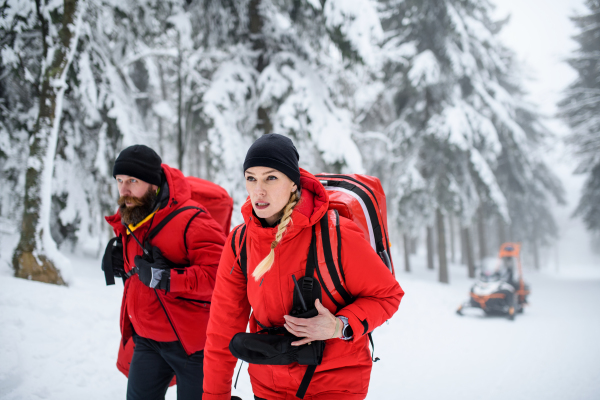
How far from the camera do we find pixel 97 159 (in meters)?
7.98

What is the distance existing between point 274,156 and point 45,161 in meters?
6.01

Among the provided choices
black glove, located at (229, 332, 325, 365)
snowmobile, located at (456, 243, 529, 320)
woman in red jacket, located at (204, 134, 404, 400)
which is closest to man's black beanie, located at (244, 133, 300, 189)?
woman in red jacket, located at (204, 134, 404, 400)

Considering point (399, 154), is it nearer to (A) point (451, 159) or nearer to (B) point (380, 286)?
(A) point (451, 159)

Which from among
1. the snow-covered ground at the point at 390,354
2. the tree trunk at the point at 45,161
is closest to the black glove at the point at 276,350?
the snow-covered ground at the point at 390,354

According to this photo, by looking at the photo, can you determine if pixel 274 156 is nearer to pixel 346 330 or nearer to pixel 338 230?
pixel 338 230

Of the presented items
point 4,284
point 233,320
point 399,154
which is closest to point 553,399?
point 233,320

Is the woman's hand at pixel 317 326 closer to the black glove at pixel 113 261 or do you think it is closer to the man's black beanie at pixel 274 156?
the man's black beanie at pixel 274 156

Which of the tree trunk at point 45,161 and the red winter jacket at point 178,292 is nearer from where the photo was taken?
the red winter jacket at point 178,292

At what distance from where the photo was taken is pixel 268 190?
1.82 metres

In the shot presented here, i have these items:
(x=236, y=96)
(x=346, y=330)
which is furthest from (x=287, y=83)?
(x=346, y=330)

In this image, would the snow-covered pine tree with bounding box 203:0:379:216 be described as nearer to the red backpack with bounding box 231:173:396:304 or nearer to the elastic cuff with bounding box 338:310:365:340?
the red backpack with bounding box 231:173:396:304

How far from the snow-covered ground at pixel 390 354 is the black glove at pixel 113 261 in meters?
2.06

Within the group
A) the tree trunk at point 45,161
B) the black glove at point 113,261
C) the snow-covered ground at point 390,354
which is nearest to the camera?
the black glove at point 113,261

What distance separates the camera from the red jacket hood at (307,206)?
173cm
